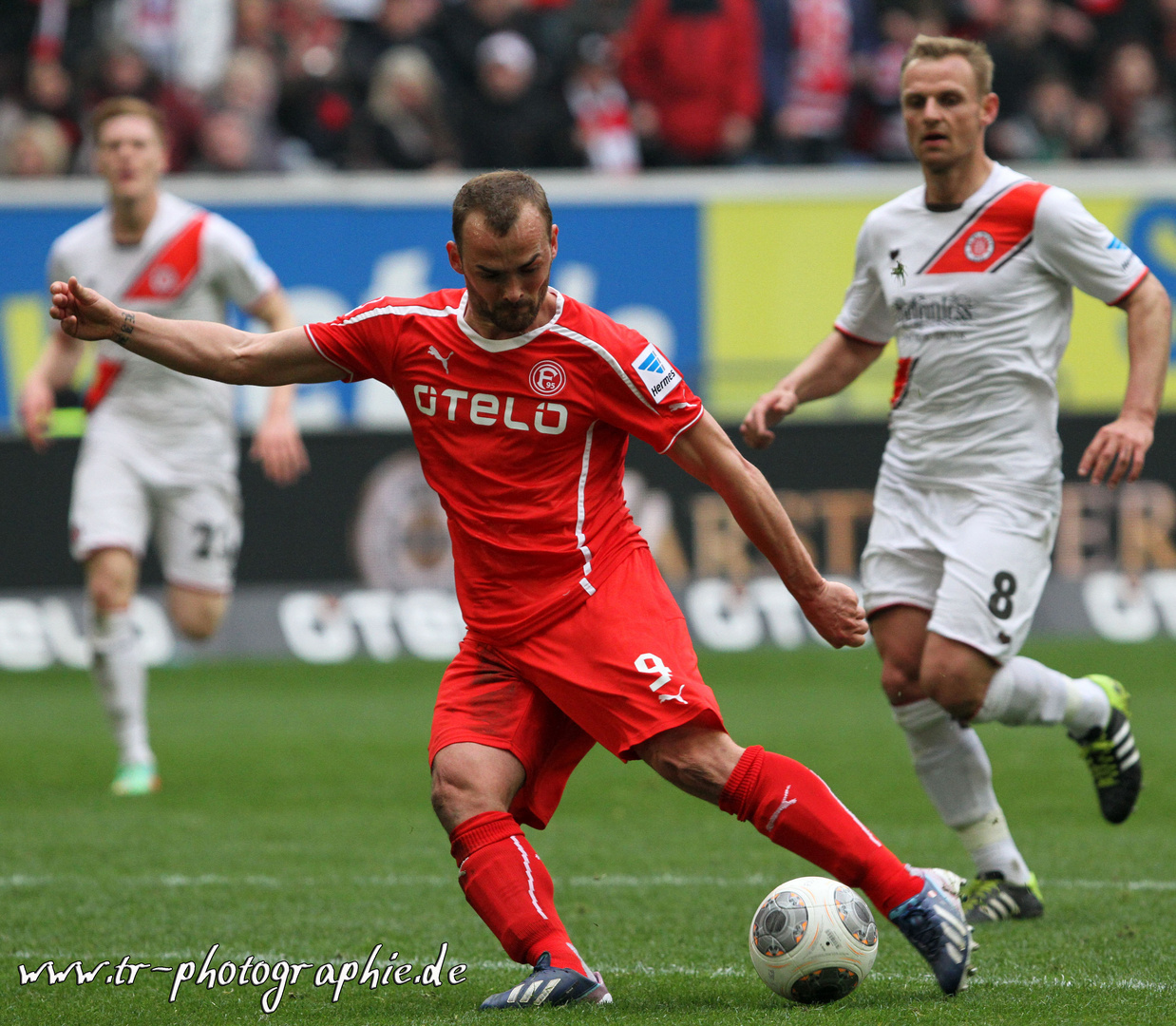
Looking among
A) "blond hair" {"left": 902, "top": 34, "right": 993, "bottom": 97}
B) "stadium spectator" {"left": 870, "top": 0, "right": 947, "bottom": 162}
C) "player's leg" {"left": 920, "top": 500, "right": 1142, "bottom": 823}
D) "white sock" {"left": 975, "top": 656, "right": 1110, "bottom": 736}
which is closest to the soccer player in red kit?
"player's leg" {"left": 920, "top": 500, "right": 1142, "bottom": 823}

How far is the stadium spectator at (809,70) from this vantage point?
16312mm

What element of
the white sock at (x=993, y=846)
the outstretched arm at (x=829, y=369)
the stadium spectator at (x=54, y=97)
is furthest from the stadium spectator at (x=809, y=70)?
the white sock at (x=993, y=846)

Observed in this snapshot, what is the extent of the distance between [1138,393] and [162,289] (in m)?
4.84

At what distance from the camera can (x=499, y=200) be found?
4266mm

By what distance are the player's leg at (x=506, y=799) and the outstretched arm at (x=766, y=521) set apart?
74 centimetres

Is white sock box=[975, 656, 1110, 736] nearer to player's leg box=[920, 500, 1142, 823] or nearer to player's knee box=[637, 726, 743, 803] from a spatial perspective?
player's leg box=[920, 500, 1142, 823]

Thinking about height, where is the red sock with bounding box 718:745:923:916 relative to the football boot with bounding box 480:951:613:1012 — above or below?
above

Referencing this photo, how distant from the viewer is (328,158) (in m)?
16.0

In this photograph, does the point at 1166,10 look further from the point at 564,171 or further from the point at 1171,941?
the point at 1171,941

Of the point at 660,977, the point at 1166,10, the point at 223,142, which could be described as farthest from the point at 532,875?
the point at 1166,10

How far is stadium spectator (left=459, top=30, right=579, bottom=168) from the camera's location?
16.0 m

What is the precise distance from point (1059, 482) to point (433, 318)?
235 centimetres

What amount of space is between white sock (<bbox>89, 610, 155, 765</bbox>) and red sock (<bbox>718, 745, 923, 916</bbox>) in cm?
452

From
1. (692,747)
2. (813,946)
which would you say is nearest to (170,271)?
(692,747)
